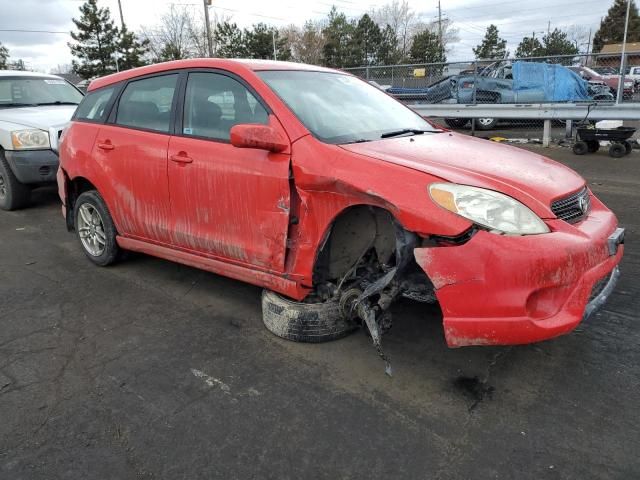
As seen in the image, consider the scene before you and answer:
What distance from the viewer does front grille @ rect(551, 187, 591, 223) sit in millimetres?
2688

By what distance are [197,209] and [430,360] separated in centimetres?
186

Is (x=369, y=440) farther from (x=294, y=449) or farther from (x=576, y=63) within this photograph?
(x=576, y=63)

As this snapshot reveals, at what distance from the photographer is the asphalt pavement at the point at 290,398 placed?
7.38ft

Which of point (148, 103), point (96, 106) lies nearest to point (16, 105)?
point (96, 106)

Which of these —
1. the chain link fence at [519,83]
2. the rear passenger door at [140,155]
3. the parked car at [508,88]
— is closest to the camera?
the rear passenger door at [140,155]

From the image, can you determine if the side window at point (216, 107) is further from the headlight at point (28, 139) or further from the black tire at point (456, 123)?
the black tire at point (456, 123)

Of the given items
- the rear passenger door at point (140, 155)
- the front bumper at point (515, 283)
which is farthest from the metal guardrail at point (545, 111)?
the front bumper at point (515, 283)

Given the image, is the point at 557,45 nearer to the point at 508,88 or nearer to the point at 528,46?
the point at 528,46

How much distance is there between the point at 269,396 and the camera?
2.73m

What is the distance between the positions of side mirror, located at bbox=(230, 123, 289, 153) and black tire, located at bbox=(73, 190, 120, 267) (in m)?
2.00

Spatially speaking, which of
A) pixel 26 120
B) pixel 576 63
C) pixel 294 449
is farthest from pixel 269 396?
pixel 576 63

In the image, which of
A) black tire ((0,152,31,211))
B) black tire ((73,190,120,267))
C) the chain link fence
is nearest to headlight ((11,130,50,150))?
black tire ((0,152,31,211))

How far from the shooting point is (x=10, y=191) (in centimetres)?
696

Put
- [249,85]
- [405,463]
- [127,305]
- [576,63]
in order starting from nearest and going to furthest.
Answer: [405,463], [249,85], [127,305], [576,63]
